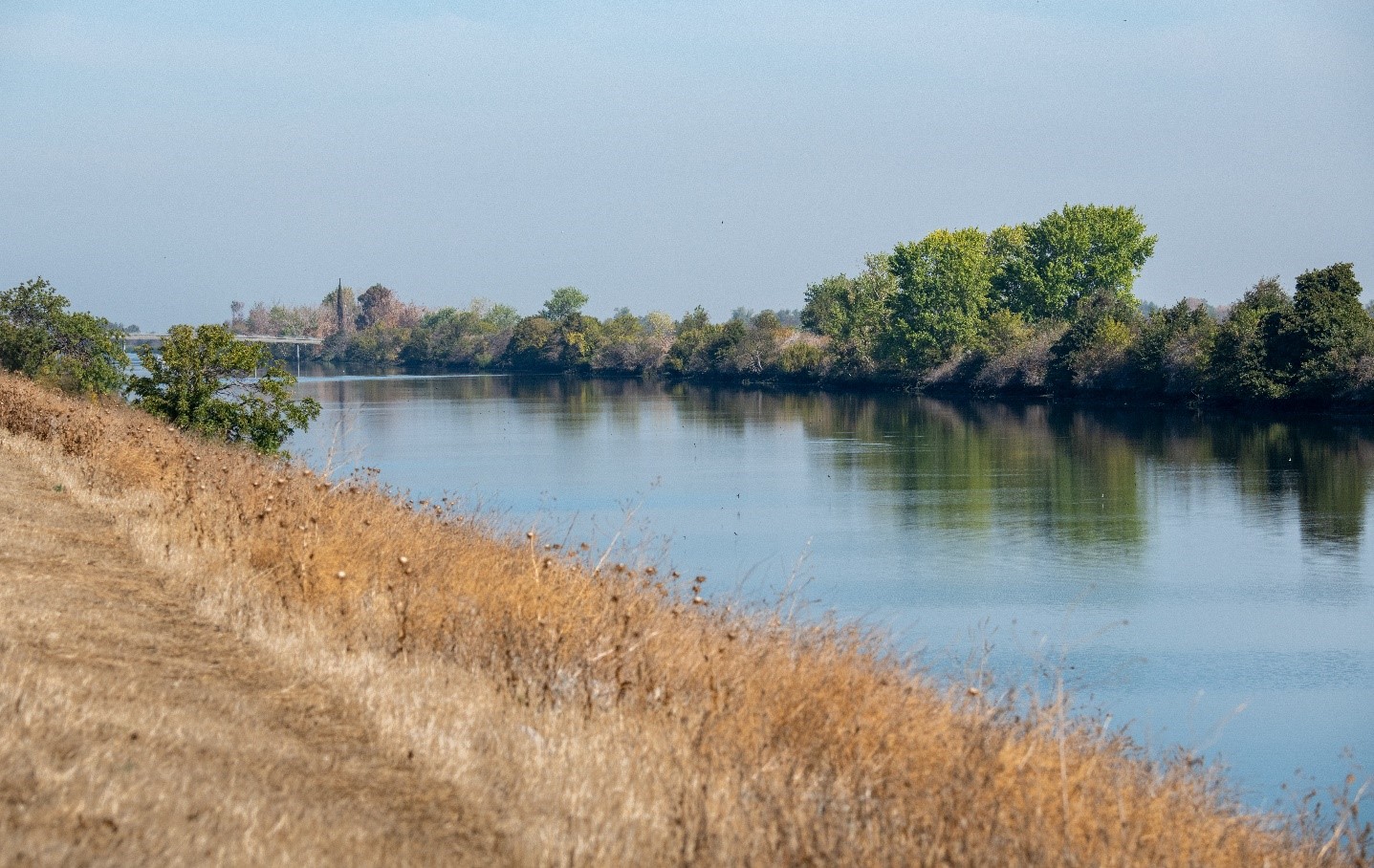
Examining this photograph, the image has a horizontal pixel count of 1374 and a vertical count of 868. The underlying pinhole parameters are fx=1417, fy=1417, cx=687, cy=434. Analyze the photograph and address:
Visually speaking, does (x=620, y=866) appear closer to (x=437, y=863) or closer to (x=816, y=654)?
(x=437, y=863)

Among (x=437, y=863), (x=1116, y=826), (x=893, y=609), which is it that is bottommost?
(x=893, y=609)

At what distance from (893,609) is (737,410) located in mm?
58999

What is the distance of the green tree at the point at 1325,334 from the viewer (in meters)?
61.3

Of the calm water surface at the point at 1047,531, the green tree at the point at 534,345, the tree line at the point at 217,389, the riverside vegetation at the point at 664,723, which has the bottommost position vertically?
the calm water surface at the point at 1047,531

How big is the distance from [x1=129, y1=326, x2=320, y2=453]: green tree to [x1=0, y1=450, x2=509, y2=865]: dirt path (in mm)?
22230

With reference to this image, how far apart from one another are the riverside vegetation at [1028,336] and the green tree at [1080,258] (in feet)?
0.35

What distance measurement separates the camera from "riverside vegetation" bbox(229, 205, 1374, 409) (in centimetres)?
6406

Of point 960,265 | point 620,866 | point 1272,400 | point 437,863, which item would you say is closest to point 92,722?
point 437,863

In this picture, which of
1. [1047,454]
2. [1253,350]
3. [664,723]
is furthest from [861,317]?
[664,723]

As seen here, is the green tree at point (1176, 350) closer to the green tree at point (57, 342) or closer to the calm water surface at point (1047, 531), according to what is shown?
the calm water surface at point (1047, 531)

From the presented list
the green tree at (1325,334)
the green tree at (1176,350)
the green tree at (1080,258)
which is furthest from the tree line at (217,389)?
the green tree at (1080,258)

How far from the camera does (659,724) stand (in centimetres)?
797

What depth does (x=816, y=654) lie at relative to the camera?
403 inches

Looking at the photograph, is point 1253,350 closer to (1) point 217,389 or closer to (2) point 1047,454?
(2) point 1047,454
